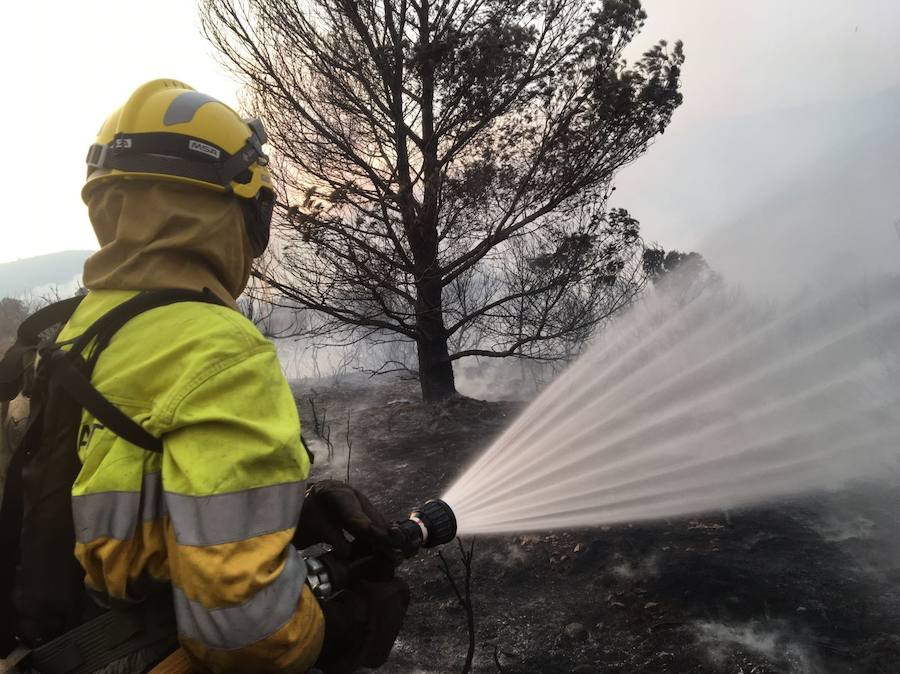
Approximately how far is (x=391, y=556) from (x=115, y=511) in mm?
815

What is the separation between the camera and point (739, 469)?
705 centimetres

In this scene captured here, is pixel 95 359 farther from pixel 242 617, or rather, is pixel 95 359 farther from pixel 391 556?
pixel 391 556

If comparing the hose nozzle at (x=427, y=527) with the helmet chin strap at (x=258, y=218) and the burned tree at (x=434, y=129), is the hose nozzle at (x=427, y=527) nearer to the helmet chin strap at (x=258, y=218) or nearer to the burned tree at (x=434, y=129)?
the helmet chin strap at (x=258, y=218)

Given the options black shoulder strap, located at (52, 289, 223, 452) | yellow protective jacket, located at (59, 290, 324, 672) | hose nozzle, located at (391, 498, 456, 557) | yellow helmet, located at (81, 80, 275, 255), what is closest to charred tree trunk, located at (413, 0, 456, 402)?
hose nozzle, located at (391, 498, 456, 557)

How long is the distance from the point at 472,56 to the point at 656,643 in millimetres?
7788

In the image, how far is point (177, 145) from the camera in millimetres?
1715

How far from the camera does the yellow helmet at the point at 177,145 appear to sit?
1.68 metres

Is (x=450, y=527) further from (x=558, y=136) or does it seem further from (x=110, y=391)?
(x=558, y=136)

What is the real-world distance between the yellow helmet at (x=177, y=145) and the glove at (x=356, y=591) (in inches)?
39.0

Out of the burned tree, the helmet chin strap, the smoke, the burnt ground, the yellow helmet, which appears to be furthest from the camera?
the burned tree

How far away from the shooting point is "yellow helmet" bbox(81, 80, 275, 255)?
5.51 feet

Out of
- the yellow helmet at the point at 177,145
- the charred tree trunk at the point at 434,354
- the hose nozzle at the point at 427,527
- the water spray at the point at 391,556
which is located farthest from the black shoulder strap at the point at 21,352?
the charred tree trunk at the point at 434,354

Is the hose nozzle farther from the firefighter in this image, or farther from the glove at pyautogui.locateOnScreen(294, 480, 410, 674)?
the firefighter

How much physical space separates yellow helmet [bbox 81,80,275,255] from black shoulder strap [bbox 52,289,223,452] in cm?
40
